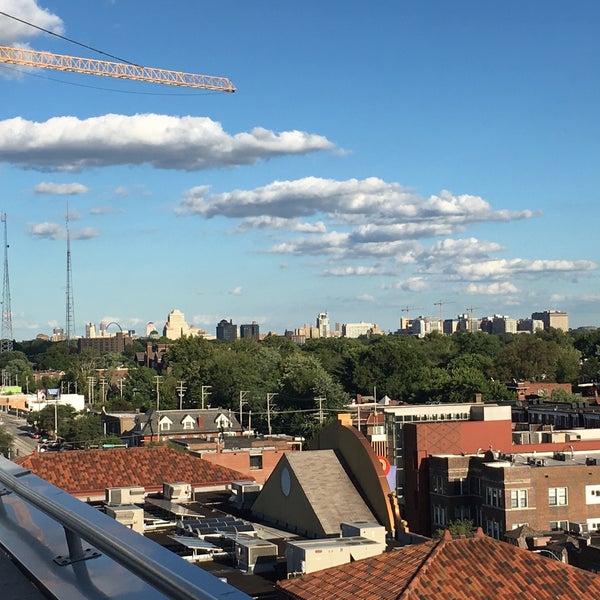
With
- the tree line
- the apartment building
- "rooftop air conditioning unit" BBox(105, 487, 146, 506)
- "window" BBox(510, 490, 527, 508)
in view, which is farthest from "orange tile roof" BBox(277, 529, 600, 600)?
the tree line

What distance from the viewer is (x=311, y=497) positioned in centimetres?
3356

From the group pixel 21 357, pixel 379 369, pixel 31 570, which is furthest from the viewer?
pixel 21 357

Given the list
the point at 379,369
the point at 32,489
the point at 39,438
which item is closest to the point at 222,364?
the point at 379,369

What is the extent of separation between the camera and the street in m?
73.0

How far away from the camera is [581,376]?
388ft

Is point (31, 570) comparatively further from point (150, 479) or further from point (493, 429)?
point (493, 429)

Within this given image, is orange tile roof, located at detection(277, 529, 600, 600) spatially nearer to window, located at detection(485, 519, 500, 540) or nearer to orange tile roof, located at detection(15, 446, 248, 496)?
orange tile roof, located at detection(15, 446, 248, 496)

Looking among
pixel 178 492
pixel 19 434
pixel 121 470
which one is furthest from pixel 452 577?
pixel 19 434

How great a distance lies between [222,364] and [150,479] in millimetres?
67893

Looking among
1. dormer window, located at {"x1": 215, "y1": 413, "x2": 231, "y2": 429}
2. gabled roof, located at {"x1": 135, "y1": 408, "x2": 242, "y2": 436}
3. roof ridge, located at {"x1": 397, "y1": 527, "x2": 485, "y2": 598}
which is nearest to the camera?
roof ridge, located at {"x1": 397, "y1": 527, "x2": 485, "y2": 598}

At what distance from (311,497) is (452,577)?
542 inches

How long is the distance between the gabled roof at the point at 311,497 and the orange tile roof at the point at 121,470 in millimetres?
4560

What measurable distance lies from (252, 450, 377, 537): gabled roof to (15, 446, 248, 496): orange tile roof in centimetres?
456

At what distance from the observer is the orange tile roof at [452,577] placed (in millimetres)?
19688
